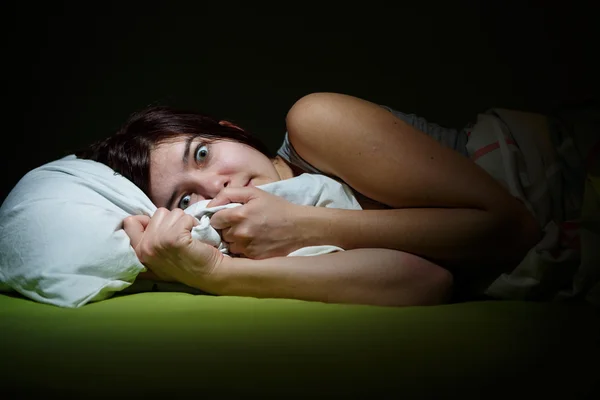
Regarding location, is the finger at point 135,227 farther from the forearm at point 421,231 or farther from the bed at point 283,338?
the forearm at point 421,231

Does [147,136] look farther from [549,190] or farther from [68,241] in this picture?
[549,190]

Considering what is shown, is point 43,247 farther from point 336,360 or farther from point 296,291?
point 336,360

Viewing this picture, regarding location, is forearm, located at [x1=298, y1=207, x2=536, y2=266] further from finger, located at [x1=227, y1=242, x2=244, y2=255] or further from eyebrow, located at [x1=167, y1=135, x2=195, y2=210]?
eyebrow, located at [x1=167, y1=135, x2=195, y2=210]

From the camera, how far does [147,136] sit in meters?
1.53

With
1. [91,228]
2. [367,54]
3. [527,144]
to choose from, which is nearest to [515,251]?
[527,144]

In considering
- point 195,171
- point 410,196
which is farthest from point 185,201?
point 410,196

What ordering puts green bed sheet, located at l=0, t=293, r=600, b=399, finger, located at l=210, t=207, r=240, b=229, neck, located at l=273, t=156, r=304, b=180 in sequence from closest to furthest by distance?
1. green bed sheet, located at l=0, t=293, r=600, b=399
2. finger, located at l=210, t=207, r=240, b=229
3. neck, located at l=273, t=156, r=304, b=180

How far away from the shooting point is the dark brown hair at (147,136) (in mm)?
1505

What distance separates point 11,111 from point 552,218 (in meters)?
1.96

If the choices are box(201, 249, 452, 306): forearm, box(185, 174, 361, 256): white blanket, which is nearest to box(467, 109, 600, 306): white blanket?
box(201, 249, 452, 306): forearm

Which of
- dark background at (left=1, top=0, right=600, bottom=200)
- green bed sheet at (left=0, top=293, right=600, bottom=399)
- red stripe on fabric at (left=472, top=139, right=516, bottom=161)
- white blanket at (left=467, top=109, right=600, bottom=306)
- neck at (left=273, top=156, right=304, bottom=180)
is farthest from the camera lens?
dark background at (left=1, top=0, right=600, bottom=200)

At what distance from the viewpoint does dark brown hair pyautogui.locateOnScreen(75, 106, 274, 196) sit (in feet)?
4.94

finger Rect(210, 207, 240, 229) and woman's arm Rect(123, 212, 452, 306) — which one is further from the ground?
finger Rect(210, 207, 240, 229)

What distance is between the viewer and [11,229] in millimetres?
1366
